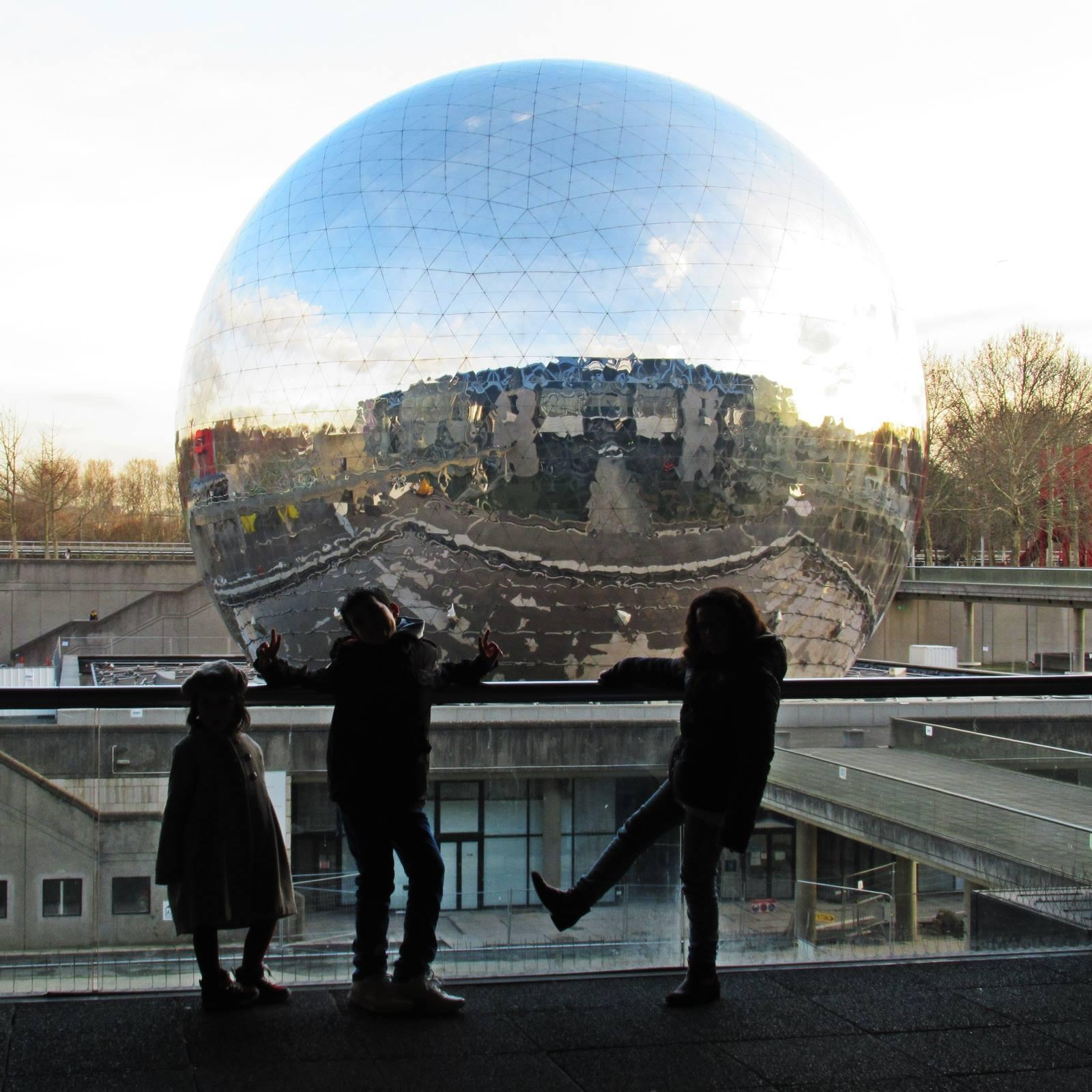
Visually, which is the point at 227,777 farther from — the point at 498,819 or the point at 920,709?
the point at 920,709

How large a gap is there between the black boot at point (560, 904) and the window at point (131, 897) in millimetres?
1256

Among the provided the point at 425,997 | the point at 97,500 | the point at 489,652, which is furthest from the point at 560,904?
the point at 97,500

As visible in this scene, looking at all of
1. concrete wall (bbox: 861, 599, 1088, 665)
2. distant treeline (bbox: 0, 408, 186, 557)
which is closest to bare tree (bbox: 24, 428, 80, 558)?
distant treeline (bbox: 0, 408, 186, 557)

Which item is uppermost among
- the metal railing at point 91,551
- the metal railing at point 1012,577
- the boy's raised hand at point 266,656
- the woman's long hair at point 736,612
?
the metal railing at point 91,551

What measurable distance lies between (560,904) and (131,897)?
1.39 meters

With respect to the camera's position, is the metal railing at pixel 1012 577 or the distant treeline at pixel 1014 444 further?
the distant treeline at pixel 1014 444

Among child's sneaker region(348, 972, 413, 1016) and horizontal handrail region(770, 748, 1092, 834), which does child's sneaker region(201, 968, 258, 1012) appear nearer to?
child's sneaker region(348, 972, 413, 1016)

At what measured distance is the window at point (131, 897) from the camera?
423 cm

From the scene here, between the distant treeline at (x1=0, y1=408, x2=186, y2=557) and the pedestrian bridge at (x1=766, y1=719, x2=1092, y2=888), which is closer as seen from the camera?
the pedestrian bridge at (x1=766, y1=719, x2=1092, y2=888)

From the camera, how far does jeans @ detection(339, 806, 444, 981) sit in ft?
13.2

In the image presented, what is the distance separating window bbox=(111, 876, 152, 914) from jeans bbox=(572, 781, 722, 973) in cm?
139

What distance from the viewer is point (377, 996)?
3973 mm

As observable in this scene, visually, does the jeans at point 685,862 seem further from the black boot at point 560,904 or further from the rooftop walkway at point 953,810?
the rooftop walkway at point 953,810

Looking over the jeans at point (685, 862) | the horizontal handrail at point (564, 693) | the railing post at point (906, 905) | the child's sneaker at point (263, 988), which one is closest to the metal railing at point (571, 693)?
the horizontal handrail at point (564, 693)
